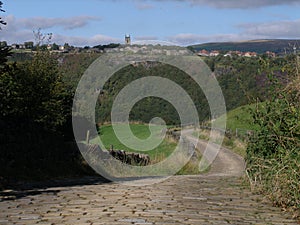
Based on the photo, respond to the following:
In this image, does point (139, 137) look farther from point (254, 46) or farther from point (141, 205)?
point (254, 46)

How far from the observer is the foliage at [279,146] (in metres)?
7.53

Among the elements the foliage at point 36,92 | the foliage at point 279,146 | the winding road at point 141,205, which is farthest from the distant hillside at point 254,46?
the foliage at point 36,92

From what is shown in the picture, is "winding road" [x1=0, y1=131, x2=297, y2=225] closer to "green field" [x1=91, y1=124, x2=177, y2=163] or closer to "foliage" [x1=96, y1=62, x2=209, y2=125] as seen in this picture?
"green field" [x1=91, y1=124, x2=177, y2=163]

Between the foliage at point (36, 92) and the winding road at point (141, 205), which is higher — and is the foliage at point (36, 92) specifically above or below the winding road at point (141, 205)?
above

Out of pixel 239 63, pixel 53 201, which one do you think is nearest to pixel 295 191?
pixel 53 201

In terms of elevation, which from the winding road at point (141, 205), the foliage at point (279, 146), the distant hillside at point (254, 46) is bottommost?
the winding road at point (141, 205)

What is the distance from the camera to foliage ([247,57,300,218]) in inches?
296

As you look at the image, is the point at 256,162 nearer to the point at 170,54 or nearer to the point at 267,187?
the point at 267,187

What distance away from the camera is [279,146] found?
29.2 feet

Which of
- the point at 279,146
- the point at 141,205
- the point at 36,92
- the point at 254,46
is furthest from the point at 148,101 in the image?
the point at 254,46

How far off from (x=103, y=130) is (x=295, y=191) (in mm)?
30172

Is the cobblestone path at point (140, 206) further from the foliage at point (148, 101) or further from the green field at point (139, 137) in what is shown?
the foliage at point (148, 101)

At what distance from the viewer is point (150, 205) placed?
24.9ft

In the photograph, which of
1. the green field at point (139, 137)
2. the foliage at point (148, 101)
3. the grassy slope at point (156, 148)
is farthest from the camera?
the foliage at point (148, 101)
